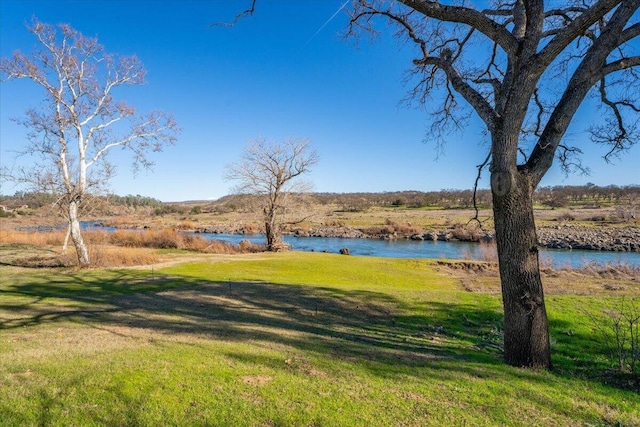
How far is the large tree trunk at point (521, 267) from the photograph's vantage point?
228 inches

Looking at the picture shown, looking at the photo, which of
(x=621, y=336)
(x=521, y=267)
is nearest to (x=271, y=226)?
(x=621, y=336)

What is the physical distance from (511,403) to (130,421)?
4.25 meters

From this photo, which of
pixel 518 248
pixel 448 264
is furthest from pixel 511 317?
pixel 448 264

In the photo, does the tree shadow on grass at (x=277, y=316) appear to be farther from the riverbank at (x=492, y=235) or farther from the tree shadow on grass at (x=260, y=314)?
the riverbank at (x=492, y=235)

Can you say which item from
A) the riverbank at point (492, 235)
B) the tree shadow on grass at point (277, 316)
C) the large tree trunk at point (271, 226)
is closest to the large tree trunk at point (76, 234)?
the tree shadow on grass at point (277, 316)

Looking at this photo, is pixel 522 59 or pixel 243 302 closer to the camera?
pixel 522 59

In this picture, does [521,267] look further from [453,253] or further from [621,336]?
[453,253]

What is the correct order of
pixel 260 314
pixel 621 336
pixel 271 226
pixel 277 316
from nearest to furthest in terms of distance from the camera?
pixel 621 336, pixel 277 316, pixel 260 314, pixel 271 226

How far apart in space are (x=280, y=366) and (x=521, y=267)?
13.0 feet

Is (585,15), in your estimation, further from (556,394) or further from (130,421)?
(130,421)

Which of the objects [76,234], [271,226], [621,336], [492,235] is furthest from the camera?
[492,235]

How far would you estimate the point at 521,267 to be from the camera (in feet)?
19.2

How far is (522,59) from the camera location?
568cm

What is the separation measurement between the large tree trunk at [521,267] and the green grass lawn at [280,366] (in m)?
0.43
